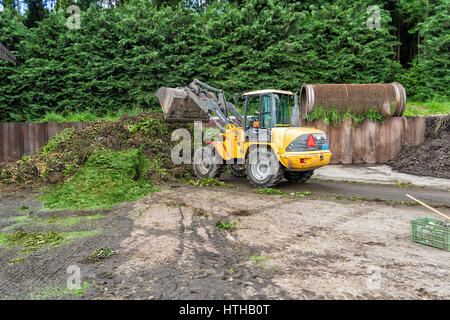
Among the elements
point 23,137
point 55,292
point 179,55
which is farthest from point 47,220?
point 179,55

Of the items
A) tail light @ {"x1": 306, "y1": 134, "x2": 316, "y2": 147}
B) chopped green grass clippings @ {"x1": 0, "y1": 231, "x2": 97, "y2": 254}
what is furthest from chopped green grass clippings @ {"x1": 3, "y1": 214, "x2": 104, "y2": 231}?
tail light @ {"x1": 306, "y1": 134, "x2": 316, "y2": 147}

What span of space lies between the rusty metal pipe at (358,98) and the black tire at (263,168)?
17.9 ft

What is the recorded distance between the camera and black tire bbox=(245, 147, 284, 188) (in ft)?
26.8

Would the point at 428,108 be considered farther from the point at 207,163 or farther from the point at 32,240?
the point at 32,240

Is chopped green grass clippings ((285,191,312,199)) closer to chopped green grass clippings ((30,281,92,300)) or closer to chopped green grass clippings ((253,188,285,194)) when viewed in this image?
chopped green grass clippings ((253,188,285,194))

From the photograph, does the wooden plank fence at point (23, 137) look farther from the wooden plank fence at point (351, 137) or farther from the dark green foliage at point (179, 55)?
the dark green foliage at point (179, 55)

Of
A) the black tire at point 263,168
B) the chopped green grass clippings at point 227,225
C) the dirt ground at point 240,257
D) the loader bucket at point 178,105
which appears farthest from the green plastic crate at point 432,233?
the loader bucket at point 178,105

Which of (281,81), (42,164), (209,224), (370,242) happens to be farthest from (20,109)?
(370,242)

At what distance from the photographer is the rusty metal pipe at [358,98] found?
41.4ft

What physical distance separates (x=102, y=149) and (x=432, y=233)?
8230mm

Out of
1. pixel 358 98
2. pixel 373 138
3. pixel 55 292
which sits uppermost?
pixel 358 98

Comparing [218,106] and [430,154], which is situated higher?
[218,106]

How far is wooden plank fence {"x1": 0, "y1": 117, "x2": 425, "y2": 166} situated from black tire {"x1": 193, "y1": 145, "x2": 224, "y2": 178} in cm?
527

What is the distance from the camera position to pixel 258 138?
8391 millimetres
